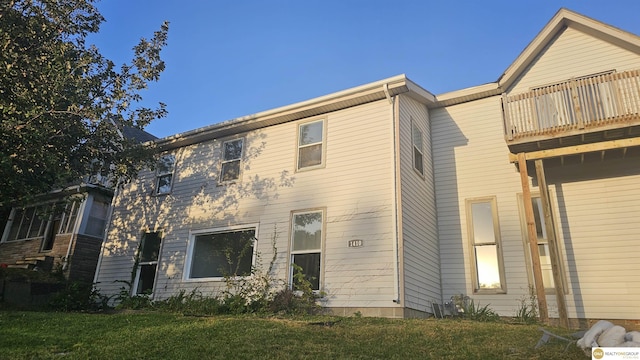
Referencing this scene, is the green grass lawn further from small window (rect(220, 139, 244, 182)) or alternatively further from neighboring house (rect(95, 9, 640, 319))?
small window (rect(220, 139, 244, 182))

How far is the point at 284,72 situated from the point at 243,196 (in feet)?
21.8

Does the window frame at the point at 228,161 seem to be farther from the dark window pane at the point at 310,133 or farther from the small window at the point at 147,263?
the small window at the point at 147,263

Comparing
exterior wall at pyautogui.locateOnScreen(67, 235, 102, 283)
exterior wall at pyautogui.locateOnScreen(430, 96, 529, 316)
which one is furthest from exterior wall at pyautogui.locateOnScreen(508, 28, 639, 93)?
exterior wall at pyautogui.locateOnScreen(67, 235, 102, 283)

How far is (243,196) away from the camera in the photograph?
40.1ft

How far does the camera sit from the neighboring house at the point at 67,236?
15883 mm

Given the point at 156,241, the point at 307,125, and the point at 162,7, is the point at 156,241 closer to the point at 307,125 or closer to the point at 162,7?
the point at 307,125

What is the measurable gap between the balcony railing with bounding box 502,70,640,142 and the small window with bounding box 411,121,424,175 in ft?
7.39

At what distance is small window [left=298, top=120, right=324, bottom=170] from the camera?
11.5 m

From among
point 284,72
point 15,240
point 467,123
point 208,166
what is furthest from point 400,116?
point 15,240

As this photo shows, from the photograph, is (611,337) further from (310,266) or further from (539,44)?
(539,44)

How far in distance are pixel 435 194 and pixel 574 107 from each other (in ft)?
13.0

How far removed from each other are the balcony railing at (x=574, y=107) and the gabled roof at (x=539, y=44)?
1450 mm

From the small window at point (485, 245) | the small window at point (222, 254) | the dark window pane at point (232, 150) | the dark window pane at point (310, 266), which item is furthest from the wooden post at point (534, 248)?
the dark window pane at point (232, 150)

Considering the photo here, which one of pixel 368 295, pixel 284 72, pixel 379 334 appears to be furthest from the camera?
pixel 284 72
